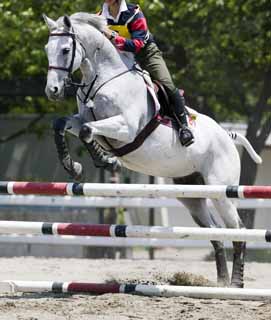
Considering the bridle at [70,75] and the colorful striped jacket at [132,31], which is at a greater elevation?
the colorful striped jacket at [132,31]

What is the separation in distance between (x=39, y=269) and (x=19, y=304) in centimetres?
343

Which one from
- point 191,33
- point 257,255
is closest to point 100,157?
point 257,255

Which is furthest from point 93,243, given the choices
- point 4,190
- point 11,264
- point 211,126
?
point 4,190

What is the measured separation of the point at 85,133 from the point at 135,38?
1.05 metres

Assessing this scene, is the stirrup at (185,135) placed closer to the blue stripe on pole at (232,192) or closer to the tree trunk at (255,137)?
the blue stripe on pole at (232,192)

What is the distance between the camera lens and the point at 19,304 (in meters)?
6.54

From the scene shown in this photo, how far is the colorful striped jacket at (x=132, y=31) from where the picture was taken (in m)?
7.47

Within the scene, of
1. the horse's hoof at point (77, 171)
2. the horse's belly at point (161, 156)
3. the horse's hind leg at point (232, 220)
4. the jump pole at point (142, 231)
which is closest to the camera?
the jump pole at point (142, 231)

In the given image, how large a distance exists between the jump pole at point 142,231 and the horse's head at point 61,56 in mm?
1020

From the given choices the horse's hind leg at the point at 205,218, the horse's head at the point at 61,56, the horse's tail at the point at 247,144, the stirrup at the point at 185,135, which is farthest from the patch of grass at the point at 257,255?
the horse's head at the point at 61,56

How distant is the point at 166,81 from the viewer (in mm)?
7777

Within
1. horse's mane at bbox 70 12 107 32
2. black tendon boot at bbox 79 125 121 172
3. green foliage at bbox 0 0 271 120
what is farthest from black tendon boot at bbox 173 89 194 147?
green foliage at bbox 0 0 271 120

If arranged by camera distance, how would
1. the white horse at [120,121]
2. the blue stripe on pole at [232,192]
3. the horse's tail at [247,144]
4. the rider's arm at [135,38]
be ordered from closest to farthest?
the blue stripe on pole at [232,192]
the white horse at [120,121]
the rider's arm at [135,38]
the horse's tail at [247,144]

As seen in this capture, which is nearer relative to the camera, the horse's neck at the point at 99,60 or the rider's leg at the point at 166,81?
the horse's neck at the point at 99,60
